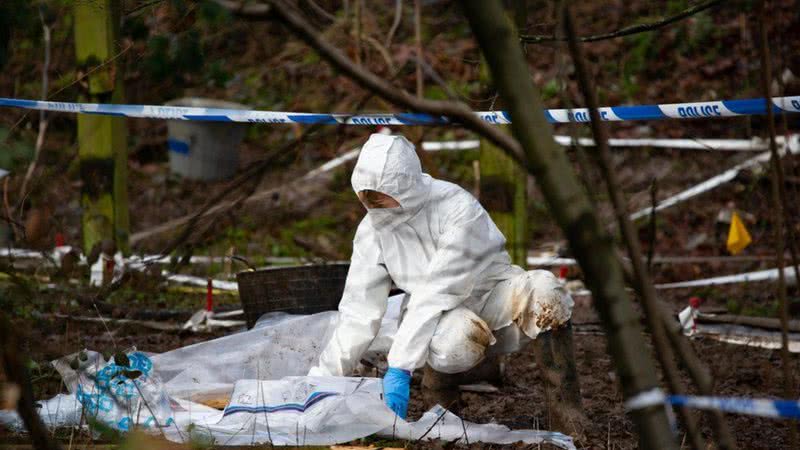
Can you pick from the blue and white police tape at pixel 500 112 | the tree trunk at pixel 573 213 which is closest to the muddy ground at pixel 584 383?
the blue and white police tape at pixel 500 112

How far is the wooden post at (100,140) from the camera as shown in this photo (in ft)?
22.9

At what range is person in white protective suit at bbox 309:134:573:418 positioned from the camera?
411cm

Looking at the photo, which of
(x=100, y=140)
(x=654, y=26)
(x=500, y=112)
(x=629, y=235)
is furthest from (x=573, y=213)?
(x=100, y=140)

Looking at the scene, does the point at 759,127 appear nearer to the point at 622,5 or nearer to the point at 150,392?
the point at 622,5

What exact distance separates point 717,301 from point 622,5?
20.3ft

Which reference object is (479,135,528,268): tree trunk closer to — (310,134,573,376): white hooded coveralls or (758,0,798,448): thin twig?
(310,134,573,376): white hooded coveralls

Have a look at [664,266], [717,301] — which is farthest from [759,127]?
[717,301]

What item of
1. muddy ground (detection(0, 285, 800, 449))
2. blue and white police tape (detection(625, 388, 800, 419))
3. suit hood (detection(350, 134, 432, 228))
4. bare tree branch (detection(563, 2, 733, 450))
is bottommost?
muddy ground (detection(0, 285, 800, 449))

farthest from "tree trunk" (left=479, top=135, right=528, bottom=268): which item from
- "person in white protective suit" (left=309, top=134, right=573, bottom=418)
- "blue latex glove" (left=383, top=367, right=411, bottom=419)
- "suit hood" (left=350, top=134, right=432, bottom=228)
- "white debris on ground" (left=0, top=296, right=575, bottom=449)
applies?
"blue latex glove" (left=383, top=367, right=411, bottom=419)

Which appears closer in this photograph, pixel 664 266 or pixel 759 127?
pixel 664 266

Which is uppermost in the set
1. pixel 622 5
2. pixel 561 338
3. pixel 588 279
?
pixel 622 5

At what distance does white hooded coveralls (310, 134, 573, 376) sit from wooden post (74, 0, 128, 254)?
290 centimetres

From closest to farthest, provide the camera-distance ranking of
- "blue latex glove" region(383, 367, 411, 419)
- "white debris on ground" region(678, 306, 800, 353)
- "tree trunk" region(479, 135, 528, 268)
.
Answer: "blue latex glove" region(383, 367, 411, 419) < "white debris on ground" region(678, 306, 800, 353) < "tree trunk" region(479, 135, 528, 268)

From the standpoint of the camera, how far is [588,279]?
5.06ft
